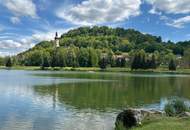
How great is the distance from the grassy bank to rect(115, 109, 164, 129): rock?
2.18 feet

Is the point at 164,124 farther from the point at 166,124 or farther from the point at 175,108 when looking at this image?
the point at 175,108

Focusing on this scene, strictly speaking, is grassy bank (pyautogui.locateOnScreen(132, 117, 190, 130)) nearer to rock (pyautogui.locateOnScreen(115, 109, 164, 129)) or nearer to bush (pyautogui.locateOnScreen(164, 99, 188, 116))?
rock (pyautogui.locateOnScreen(115, 109, 164, 129))

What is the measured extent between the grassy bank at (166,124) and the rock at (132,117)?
66cm

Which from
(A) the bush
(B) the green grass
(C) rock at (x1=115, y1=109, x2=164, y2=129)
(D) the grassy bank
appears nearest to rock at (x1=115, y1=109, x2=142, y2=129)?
(C) rock at (x1=115, y1=109, x2=164, y2=129)

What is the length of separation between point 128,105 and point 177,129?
2158 centimetres

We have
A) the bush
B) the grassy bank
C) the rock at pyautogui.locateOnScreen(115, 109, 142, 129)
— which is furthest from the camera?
the bush

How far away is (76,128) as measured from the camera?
1093 inches

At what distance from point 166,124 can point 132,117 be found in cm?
333

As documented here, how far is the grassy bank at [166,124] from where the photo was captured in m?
A: 21.8

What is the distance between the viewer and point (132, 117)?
25547 millimetres

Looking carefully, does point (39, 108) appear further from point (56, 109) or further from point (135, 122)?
point (135, 122)

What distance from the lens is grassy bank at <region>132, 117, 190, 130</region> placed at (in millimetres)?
21844

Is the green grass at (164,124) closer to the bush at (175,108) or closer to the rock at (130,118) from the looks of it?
the rock at (130,118)

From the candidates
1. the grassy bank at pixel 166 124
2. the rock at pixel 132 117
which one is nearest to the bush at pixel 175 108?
the rock at pixel 132 117
